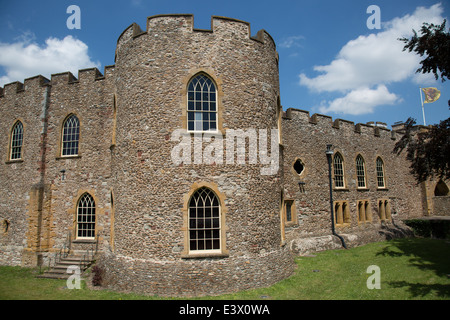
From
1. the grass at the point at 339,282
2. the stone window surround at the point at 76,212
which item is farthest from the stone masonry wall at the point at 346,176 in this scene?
the stone window surround at the point at 76,212

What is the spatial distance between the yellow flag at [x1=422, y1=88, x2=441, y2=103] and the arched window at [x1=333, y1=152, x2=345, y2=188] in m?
15.8

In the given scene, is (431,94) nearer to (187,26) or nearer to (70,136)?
(187,26)

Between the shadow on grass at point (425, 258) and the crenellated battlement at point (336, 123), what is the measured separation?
837 cm

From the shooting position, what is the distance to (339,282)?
1076cm

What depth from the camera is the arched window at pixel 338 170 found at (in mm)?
19094

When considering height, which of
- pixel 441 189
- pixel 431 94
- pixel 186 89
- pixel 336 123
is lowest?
pixel 441 189

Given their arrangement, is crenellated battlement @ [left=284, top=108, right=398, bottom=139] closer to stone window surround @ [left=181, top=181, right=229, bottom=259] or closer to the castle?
the castle

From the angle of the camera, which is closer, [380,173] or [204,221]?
[204,221]

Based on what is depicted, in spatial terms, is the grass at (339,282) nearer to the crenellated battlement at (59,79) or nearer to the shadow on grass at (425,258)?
the shadow on grass at (425,258)

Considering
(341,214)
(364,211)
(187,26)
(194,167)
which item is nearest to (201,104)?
(194,167)

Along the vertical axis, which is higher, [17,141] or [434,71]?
[434,71]

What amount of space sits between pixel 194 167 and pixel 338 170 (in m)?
12.8

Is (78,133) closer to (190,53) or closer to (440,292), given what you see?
(190,53)
